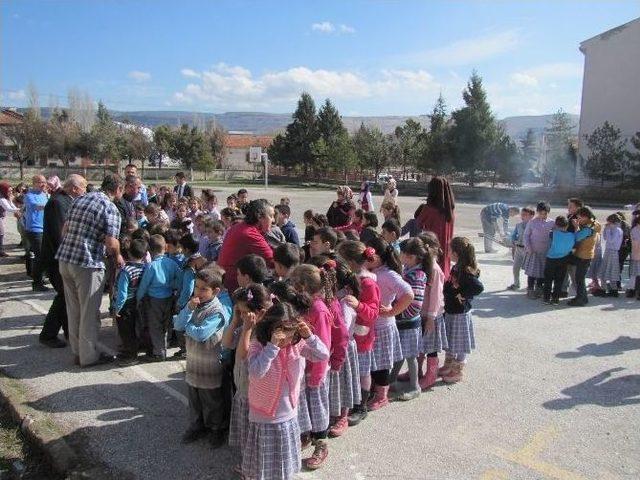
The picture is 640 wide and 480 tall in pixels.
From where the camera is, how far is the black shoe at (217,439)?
4.04m

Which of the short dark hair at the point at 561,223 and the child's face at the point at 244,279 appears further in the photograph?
the short dark hair at the point at 561,223

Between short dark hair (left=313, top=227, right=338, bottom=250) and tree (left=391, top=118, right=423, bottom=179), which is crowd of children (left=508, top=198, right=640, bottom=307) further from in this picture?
tree (left=391, top=118, right=423, bottom=179)

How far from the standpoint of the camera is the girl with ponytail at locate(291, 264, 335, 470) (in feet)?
11.6

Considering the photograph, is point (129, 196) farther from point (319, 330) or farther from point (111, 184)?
point (319, 330)

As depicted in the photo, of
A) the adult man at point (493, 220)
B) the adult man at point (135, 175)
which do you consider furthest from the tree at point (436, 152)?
the adult man at point (135, 175)

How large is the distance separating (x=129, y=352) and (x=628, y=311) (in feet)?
23.2

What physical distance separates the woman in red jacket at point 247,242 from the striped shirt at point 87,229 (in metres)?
1.39

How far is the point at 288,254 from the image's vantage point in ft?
13.8

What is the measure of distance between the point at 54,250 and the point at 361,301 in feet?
14.4

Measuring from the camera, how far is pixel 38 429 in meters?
4.29

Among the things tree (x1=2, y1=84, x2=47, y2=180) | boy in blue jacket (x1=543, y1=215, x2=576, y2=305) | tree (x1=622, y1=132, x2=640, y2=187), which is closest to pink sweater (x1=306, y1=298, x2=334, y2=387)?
boy in blue jacket (x1=543, y1=215, x2=576, y2=305)

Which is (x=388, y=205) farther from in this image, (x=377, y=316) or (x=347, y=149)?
(x=347, y=149)

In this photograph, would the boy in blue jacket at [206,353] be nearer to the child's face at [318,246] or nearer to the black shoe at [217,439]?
the black shoe at [217,439]

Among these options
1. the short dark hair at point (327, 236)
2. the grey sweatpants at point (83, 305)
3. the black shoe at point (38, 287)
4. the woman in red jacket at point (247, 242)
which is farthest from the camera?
the black shoe at point (38, 287)
